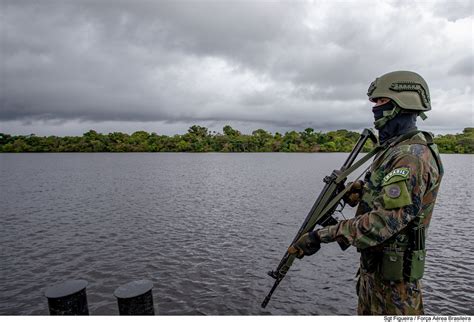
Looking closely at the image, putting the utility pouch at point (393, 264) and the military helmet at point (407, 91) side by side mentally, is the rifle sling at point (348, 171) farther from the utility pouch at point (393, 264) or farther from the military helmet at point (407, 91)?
the utility pouch at point (393, 264)

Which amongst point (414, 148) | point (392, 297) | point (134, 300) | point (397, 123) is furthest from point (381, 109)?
point (134, 300)

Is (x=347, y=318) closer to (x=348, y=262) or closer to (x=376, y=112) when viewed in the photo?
(x=376, y=112)

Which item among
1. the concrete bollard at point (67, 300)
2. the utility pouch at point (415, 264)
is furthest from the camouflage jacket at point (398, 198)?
the concrete bollard at point (67, 300)

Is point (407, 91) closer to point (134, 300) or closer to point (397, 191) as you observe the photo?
point (397, 191)

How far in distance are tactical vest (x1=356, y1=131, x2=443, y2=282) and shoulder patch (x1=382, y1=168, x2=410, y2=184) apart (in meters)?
0.27

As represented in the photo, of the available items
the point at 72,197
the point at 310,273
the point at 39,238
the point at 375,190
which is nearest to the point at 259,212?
the point at 310,273

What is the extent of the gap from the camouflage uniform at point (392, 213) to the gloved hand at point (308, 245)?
0.34ft

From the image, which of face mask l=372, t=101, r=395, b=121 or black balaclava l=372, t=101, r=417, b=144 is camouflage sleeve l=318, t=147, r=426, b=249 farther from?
face mask l=372, t=101, r=395, b=121

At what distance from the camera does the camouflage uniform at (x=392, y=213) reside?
3820 millimetres

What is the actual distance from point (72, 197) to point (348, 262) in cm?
2560

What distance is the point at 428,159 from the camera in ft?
12.9

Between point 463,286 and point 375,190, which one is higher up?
point 375,190

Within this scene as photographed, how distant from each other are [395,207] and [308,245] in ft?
3.98

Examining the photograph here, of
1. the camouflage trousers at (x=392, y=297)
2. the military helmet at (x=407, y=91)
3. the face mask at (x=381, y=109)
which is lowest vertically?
the camouflage trousers at (x=392, y=297)
